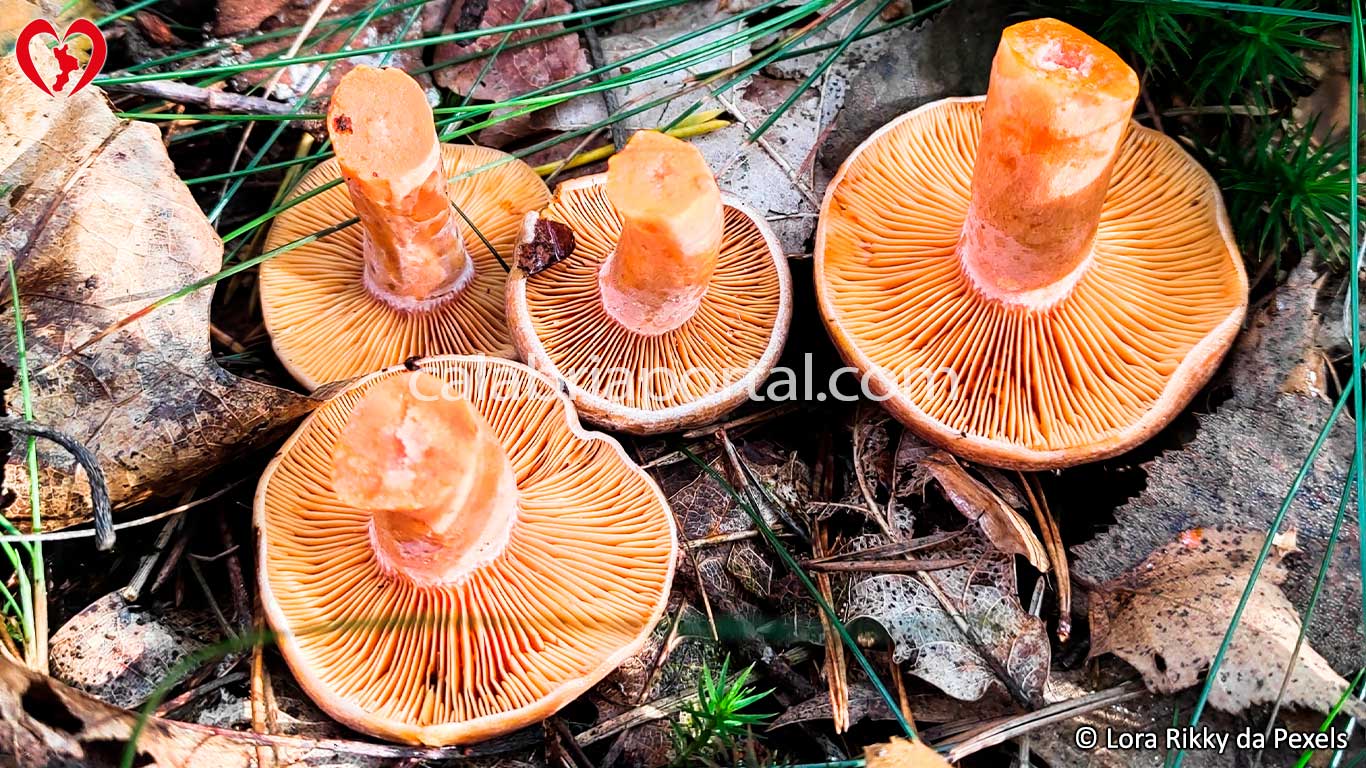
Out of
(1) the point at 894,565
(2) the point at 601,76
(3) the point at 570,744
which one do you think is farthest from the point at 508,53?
(3) the point at 570,744

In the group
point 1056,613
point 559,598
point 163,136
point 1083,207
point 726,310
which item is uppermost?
point 163,136

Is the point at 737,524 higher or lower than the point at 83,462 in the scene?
lower

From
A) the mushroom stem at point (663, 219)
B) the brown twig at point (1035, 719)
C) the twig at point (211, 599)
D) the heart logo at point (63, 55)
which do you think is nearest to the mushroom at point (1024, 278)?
the mushroom stem at point (663, 219)

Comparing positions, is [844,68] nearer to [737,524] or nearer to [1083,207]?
[1083,207]

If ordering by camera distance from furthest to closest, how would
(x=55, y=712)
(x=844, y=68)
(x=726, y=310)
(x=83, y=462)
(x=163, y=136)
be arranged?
(x=844, y=68) → (x=163, y=136) → (x=726, y=310) → (x=83, y=462) → (x=55, y=712)

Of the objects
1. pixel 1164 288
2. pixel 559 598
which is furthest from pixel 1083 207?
pixel 559 598

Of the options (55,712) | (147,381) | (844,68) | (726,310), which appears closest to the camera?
(55,712)

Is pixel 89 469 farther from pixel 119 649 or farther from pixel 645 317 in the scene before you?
pixel 645 317
